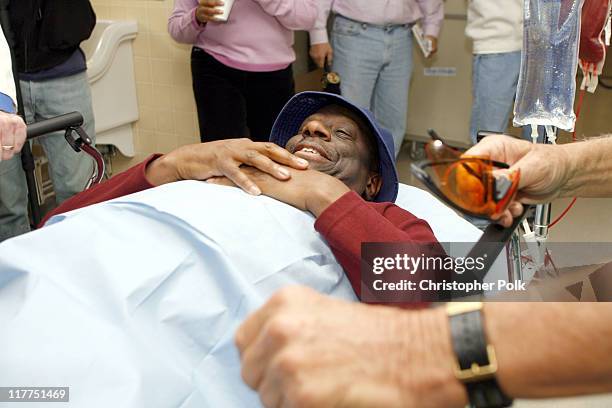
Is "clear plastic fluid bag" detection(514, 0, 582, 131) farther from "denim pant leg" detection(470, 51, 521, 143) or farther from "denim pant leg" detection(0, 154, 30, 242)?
"denim pant leg" detection(0, 154, 30, 242)

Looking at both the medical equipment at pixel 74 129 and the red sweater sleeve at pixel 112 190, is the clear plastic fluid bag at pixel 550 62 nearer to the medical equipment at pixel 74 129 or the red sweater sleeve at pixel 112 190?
the red sweater sleeve at pixel 112 190

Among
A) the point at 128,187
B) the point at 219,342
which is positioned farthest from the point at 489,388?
the point at 128,187

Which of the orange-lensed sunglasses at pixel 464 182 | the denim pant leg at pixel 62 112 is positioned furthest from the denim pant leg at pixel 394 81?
the orange-lensed sunglasses at pixel 464 182

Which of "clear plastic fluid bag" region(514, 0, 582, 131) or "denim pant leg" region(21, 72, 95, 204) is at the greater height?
"clear plastic fluid bag" region(514, 0, 582, 131)

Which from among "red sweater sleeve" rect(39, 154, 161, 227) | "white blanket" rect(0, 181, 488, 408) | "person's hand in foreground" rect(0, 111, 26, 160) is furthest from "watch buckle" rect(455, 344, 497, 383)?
"person's hand in foreground" rect(0, 111, 26, 160)

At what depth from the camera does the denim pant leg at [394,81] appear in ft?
10.6

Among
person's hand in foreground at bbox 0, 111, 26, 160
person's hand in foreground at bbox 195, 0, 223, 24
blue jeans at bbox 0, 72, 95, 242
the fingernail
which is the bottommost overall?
blue jeans at bbox 0, 72, 95, 242

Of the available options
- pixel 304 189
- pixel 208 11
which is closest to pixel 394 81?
pixel 208 11

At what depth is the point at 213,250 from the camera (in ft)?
4.17

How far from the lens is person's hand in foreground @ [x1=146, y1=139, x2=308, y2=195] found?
59.4 inches

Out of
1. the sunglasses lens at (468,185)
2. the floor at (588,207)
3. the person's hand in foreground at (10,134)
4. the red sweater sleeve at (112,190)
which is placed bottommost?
the floor at (588,207)

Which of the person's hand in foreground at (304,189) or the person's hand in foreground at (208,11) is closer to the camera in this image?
the person's hand in foreground at (304,189)

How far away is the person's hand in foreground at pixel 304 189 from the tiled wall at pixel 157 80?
7.42ft

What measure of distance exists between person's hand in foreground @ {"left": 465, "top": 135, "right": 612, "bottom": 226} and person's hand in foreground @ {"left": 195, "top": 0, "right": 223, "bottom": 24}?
1.63 metres
